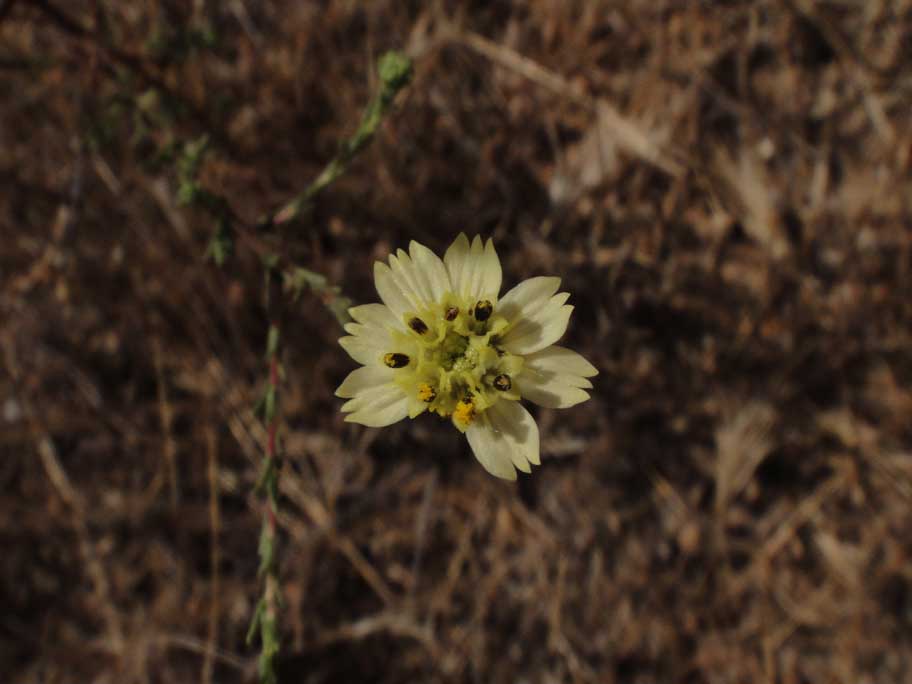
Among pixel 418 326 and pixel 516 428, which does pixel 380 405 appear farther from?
pixel 516 428

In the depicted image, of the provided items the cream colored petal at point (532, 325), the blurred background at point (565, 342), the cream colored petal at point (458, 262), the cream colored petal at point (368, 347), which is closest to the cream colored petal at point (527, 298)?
the cream colored petal at point (532, 325)

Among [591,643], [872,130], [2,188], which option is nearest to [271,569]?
[591,643]

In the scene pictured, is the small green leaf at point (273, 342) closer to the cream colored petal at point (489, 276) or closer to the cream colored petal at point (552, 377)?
the cream colored petal at point (489, 276)

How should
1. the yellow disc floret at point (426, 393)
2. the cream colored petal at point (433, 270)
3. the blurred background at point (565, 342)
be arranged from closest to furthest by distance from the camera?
the yellow disc floret at point (426, 393) < the cream colored petal at point (433, 270) < the blurred background at point (565, 342)

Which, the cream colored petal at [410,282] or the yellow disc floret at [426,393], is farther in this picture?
the cream colored petal at [410,282]

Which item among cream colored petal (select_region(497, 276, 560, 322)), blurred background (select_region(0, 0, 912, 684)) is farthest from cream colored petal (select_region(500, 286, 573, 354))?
blurred background (select_region(0, 0, 912, 684))

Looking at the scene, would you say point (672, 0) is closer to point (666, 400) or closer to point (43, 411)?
point (666, 400)

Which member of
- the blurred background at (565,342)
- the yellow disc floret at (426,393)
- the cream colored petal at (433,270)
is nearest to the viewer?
the yellow disc floret at (426,393)

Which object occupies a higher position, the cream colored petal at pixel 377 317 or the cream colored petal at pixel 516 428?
the cream colored petal at pixel 377 317
